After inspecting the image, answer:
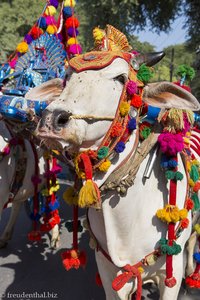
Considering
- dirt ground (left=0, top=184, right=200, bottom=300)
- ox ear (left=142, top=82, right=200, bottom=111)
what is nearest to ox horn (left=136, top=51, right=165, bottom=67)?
ox ear (left=142, top=82, right=200, bottom=111)

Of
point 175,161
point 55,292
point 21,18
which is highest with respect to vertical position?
point 21,18

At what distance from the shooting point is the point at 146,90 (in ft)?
5.92

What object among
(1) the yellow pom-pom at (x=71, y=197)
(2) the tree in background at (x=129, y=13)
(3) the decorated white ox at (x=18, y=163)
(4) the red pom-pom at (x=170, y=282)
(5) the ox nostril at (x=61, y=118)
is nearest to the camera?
(5) the ox nostril at (x=61, y=118)

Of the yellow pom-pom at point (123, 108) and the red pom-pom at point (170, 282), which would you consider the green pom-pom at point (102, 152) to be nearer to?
the yellow pom-pom at point (123, 108)

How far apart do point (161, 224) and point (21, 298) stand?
179 cm

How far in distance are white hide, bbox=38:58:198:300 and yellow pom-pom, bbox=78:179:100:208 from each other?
0.07 meters

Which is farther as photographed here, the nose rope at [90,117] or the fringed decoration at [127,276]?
the fringed decoration at [127,276]

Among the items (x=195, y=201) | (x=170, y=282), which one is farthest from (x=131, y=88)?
(x=170, y=282)

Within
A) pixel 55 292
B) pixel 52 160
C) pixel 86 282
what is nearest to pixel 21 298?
pixel 55 292

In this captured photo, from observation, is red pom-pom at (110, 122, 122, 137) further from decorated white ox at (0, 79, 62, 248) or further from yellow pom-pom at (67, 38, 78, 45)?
yellow pom-pom at (67, 38, 78, 45)

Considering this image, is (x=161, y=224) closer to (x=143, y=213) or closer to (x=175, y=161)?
(x=143, y=213)

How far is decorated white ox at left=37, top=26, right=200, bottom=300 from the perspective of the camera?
154 cm

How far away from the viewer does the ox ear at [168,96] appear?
5.69 feet

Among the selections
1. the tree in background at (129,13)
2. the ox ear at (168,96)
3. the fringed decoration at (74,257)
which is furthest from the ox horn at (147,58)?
the tree in background at (129,13)
